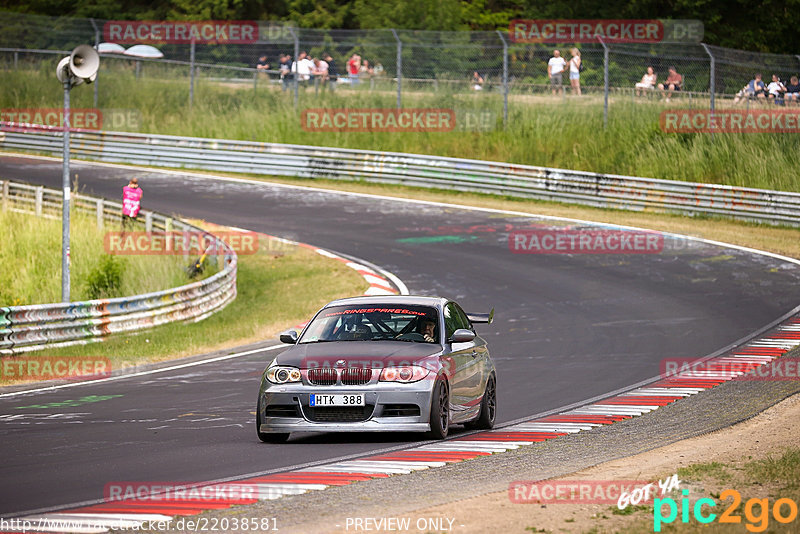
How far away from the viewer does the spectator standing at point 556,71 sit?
115ft

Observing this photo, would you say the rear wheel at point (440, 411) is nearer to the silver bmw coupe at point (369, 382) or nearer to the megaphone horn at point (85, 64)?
the silver bmw coupe at point (369, 382)

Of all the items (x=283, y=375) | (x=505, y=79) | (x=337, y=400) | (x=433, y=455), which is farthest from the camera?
(x=505, y=79)

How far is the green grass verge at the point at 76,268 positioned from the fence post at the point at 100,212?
12.1 inches

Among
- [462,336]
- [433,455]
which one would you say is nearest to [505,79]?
[462,336]

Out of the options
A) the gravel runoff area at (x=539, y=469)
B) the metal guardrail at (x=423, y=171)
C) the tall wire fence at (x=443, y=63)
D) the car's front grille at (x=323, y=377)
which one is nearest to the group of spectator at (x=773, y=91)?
the tall wire fence at (x=443, y=63)

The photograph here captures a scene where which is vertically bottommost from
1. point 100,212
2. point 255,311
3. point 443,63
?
point 255,311

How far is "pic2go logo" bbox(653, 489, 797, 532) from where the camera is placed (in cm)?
712

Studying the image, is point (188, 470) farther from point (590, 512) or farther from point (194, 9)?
point (194, 9)

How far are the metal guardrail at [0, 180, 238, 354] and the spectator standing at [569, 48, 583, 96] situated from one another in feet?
43.3

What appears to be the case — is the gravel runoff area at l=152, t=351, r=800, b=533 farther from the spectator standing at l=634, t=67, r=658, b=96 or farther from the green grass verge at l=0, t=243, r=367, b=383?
the spectator standing at l=634, t=67, r=658, b=96

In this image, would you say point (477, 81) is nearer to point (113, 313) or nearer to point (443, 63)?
point (443, 63)

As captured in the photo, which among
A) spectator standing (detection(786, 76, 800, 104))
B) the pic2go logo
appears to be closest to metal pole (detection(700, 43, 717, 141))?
spectator standing (detection(786, 76, 800, 104))

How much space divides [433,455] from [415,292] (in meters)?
12.4

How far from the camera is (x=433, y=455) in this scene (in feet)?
32.6
